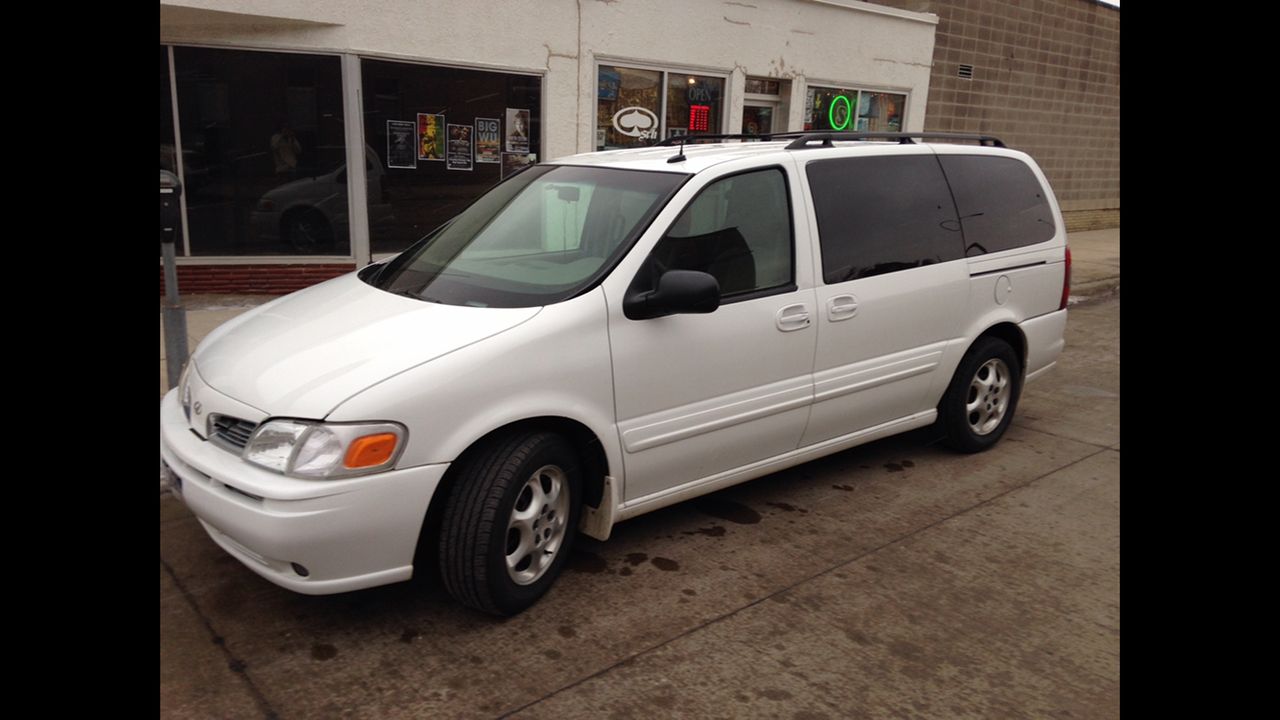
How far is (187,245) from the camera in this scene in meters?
9.00

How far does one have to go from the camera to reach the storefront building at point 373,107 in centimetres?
872

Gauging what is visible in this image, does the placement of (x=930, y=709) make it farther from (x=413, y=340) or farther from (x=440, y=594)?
(x=413, y=340)

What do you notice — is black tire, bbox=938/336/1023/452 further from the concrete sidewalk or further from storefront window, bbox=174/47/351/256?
storefront window, bbox=174/47/351/256

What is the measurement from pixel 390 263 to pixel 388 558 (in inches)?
72.4

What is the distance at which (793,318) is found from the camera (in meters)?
4.30

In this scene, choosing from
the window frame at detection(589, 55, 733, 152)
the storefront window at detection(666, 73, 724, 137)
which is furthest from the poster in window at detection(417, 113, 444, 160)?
the storefront window at detection(666, 73, 724, 137)

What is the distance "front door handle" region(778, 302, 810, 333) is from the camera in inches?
168

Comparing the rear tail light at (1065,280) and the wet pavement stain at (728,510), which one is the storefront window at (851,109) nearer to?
the rear tail light at (1065,280)

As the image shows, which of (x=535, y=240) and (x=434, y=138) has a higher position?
(x=434, y=138)

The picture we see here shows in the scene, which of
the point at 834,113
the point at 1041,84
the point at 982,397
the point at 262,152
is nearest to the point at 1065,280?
the point at 982,397

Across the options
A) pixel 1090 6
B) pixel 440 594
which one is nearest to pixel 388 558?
pixel 440 594

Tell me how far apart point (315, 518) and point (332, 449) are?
0.75 feet

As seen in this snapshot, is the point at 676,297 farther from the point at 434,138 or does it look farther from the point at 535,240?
the point at 434,138

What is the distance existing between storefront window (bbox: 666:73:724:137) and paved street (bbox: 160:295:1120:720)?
7.46 metres
